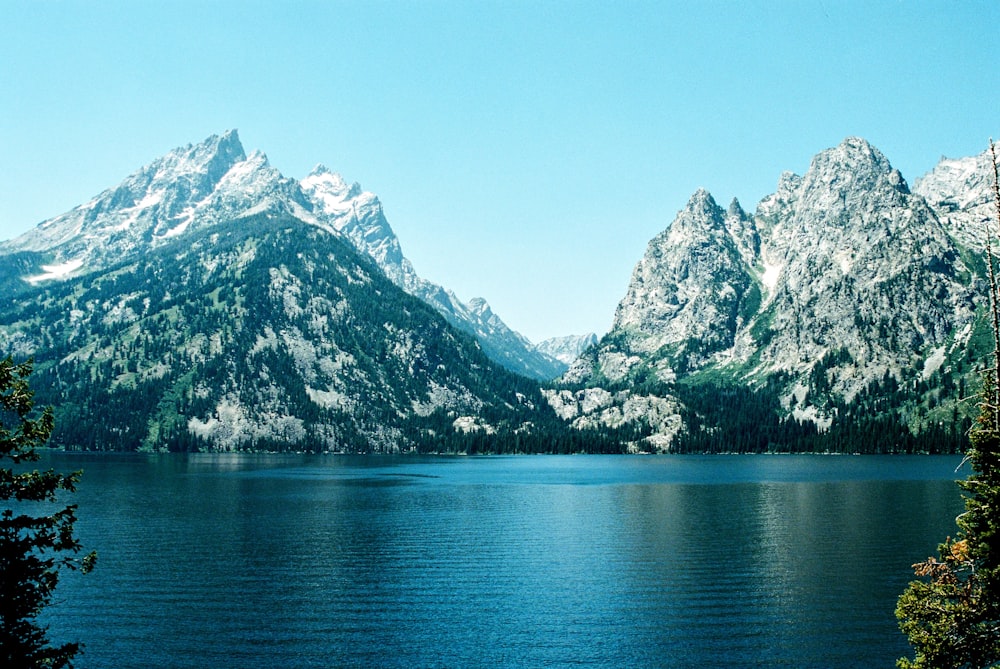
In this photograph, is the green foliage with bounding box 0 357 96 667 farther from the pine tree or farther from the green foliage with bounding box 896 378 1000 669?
the green foliage with bounding box 896 378 1000 669

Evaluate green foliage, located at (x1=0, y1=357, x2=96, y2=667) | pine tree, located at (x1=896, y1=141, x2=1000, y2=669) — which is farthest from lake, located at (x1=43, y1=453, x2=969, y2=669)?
green foliage, located at (x1=0, y1=357, x2=96, y2=667)

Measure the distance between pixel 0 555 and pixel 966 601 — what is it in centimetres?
4388

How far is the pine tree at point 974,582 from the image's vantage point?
36.9 meters

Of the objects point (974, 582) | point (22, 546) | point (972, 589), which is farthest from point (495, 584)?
point (22, 546)

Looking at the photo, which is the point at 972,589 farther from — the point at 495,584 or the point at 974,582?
the point at 495,584

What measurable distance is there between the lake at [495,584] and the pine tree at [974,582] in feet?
64.2

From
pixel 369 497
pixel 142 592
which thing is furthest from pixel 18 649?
pixel 369 497

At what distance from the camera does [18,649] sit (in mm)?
35219

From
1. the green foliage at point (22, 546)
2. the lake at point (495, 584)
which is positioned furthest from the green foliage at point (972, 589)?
the green foliage at point (22, 546)

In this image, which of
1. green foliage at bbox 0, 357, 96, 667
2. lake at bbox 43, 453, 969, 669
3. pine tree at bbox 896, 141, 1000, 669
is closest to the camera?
green foliage at bbox 0, 357, 96, 667

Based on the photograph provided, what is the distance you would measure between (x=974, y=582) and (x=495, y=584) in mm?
50869

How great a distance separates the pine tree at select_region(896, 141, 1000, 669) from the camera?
36.9 meters

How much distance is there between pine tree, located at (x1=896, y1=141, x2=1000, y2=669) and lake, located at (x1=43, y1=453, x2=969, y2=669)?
1955 centimetres

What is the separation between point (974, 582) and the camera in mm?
39062
